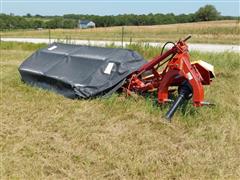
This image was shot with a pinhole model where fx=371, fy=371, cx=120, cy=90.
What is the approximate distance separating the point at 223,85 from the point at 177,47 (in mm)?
2202

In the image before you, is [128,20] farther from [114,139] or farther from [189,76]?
[114,139]

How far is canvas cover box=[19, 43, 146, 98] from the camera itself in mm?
5852

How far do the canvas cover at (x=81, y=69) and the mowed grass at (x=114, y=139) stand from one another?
0.20m

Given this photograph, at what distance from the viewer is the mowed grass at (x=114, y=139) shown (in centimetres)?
348

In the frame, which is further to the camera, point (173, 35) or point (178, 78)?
point (173, 35)

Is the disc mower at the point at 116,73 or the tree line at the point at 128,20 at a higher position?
the tree line at the point at 128,20

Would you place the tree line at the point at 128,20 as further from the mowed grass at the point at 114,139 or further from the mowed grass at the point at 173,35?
the mowed grass at the point at 114,139

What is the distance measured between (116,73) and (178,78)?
1152mm

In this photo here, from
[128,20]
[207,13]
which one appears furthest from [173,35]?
[207,13]

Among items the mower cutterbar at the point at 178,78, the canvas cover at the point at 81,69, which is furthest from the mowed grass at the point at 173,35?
the mower cutterbar at the point at 178,78

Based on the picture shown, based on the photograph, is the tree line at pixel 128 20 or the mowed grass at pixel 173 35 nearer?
the mowed grass at pixel 173 35

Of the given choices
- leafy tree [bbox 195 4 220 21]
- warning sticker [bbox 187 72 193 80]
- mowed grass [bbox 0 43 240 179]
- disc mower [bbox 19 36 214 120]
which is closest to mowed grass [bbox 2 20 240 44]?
disc mower [bbox 19 36 214 120]

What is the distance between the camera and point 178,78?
5.17 m

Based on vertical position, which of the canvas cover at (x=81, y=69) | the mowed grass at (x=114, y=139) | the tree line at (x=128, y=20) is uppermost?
the tree line at (x=128, y=20)
